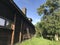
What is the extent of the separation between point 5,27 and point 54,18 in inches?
852

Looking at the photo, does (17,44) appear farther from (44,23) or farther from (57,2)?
(57,2)

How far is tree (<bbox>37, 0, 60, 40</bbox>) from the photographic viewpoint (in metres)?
34.3

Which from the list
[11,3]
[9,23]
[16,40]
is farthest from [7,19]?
[16,40]

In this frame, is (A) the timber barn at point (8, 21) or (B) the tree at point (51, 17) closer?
(A) the timber barn at point (8, 21)

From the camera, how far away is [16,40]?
1856 centimetres

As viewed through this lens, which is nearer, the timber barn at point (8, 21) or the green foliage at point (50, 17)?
the timber barn at point (8, 21)

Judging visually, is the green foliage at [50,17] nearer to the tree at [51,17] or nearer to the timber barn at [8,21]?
the tree at [51,17]

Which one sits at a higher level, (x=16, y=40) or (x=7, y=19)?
(x=7, y=19)

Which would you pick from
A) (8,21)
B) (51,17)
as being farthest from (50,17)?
(8,21)

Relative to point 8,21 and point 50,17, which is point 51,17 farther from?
point 8,21

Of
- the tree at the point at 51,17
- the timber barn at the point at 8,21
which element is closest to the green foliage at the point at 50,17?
the tree at the point at 51,17

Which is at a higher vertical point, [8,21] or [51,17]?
[51,17]

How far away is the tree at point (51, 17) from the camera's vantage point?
34312 mm

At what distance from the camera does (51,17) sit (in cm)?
3547
